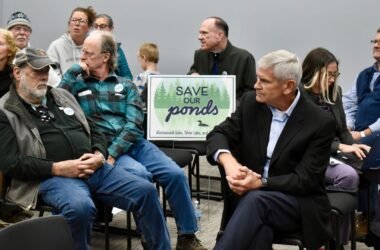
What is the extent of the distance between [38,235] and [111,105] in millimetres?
1977

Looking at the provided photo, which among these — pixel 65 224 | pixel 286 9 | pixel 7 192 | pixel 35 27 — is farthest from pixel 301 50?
pixel 65 224

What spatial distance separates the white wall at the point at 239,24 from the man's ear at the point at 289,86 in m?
3.46

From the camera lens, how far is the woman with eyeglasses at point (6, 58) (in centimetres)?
338

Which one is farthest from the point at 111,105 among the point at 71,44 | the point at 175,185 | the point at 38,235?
the point at 38,235

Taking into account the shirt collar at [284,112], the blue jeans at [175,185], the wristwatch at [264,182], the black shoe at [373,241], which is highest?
the shirt collar at [284,112]

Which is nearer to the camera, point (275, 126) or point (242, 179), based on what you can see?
point (242, 179)

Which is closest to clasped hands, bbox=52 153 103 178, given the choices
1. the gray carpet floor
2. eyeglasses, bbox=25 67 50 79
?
eyeglasses, bbox=25 67 50 79

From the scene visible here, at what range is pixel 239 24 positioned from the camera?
6355 mm

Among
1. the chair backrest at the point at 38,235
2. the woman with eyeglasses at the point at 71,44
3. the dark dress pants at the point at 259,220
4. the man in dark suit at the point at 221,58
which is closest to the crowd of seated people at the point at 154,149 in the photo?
the dark dress pants at the point at 259,220

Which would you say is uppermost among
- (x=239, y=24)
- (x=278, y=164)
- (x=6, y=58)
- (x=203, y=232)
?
(x=239, y=24)

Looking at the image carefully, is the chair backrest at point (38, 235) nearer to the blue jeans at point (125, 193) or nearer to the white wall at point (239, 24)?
the blue jeans at point (125, 193)

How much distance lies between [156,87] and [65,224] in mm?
2407

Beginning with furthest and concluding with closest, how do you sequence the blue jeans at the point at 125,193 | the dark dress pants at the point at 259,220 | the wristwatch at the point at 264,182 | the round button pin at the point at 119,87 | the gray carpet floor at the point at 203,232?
the gray carpet floor at the point at 203,232 → the round button pin at the point at 119,87 → the blue jeans at the point at 125,193 → the wristwatch at the point at 264,182 → the dark dress pants at the point at 259,220

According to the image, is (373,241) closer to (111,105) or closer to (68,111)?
(111,105)
